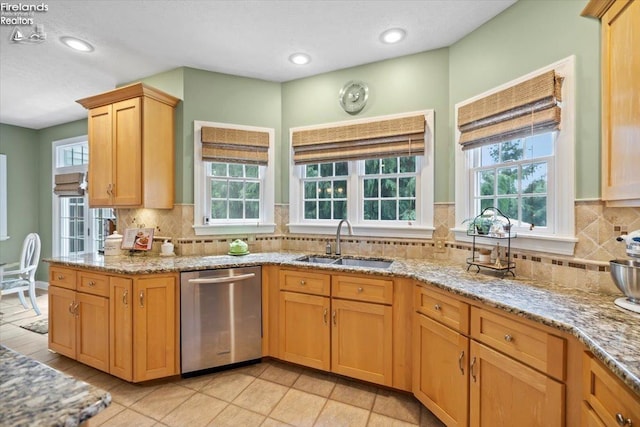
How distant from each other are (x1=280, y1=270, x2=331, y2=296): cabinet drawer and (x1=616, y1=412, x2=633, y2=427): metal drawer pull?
1.72 metres

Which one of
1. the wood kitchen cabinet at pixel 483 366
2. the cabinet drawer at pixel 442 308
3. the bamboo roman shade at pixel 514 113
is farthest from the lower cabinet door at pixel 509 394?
the bamboo roman shade at pixel 514 113

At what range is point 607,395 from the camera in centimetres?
101

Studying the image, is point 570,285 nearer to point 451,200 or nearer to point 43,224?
point 451,200

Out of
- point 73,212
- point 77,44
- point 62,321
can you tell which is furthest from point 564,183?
point 73,212

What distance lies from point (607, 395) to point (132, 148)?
11.5ft

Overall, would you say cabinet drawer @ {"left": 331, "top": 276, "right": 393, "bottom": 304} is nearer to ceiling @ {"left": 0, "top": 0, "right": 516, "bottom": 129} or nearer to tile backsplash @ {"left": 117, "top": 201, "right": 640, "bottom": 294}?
tile backsplash @ {"left": 117, "top": 201, "right": 640, "bottom": 294}

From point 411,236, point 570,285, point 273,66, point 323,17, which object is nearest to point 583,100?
point 570,285

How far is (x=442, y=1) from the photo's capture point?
7.03ft

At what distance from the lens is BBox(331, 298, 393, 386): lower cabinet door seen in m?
2.25

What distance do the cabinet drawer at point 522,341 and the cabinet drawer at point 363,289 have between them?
67cm

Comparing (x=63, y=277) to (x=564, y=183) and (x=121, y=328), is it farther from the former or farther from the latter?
(x=564, y=183)

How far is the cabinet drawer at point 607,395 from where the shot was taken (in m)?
0.89

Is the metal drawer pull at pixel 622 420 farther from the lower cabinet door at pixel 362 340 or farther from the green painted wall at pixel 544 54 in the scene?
the lower cabinet door at pixel 362 340

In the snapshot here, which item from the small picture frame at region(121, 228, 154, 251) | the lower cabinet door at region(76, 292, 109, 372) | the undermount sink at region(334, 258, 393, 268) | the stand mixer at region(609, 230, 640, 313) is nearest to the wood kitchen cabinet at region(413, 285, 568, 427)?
the stand mixer at region(609, 230, 640, 313)
